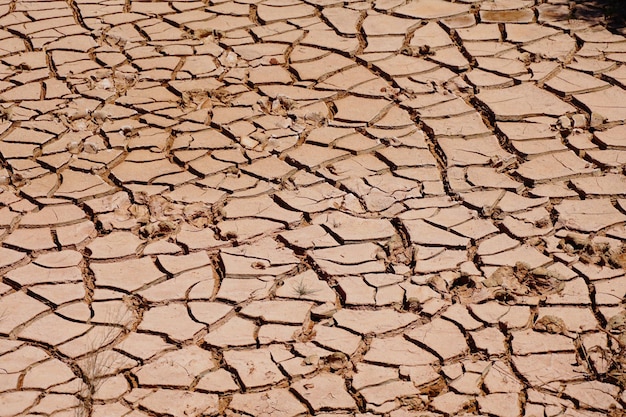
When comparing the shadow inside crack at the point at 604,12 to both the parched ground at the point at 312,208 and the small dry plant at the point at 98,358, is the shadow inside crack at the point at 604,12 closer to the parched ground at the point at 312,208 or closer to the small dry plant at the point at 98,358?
the parched ground at the point at 312,208

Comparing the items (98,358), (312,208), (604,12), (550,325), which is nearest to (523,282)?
(550,325)

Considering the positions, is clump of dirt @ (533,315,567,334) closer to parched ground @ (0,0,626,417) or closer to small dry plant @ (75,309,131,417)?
parched ground @ (0,0,626,417)

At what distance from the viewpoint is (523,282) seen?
12.2 ft

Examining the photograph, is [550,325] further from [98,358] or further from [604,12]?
[604,12]

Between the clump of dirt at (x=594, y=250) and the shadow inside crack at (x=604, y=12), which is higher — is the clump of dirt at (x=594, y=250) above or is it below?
below

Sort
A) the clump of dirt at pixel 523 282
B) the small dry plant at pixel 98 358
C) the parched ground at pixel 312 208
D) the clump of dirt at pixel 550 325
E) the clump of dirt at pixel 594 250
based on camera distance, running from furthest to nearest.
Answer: the clump of dirt at pixel 594 250
the clump of dirt at pixel 523 282
the clump of dirt at pixel 550 325
the parched ground at pixel 312 208
the small dry plant at pixel 98 358

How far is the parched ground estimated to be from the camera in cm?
330

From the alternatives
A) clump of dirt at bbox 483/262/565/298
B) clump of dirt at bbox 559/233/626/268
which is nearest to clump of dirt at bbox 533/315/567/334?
clump of dirt at bbox 483/262/565/298

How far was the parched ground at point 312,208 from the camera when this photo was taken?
3.30m

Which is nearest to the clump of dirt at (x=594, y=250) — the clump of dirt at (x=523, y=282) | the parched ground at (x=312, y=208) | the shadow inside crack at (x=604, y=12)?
the parched ground at (x=312, y=208)

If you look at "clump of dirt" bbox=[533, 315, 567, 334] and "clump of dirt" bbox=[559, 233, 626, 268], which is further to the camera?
"clump of dirt" bbox=[559, 233, 626, 268]

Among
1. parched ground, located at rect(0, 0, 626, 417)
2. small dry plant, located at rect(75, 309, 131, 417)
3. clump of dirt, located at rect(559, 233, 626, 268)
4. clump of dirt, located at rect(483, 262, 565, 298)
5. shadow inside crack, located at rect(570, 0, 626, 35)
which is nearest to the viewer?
small dry plant, located at rect(75, 309, 131, 417)

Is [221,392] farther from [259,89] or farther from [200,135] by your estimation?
[259,89]

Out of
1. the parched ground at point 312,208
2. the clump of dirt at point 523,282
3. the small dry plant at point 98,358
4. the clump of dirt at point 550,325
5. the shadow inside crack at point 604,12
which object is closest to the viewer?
the small dry plant at point 98,358
